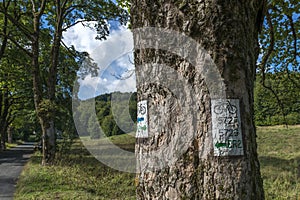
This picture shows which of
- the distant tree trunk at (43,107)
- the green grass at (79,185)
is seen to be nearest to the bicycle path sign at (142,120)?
the green grass at (79,185)

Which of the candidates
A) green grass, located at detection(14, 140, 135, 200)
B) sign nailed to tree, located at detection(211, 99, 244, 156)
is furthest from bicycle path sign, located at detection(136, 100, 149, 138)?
green grass, located at detection(14, 140, 135, 200)

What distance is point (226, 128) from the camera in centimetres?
154

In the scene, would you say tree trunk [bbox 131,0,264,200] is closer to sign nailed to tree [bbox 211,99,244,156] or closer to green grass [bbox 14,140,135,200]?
sign nailed to tree [bbox 211,99,244,156]

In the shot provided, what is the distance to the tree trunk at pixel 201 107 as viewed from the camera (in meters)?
1.52

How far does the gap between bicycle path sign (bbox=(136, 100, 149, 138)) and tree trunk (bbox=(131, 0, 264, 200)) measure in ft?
0.10

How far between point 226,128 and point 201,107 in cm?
18

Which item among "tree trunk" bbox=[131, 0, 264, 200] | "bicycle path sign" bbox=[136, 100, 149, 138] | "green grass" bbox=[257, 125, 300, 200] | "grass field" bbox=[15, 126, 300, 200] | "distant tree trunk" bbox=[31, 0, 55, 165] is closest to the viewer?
"tree trunk" bbox=[131, 0, 264, 200]

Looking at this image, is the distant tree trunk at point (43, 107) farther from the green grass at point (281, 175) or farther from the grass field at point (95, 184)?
the green grass at point (281, 175)

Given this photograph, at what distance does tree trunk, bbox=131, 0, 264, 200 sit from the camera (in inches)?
59.7

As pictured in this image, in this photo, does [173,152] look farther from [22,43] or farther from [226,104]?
[22,43]

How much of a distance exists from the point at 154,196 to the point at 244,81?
84cm

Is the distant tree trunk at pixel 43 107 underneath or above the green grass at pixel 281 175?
above

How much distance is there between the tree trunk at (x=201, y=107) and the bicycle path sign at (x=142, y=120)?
0.03 meters

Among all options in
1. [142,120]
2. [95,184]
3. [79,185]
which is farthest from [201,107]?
[95,184]
